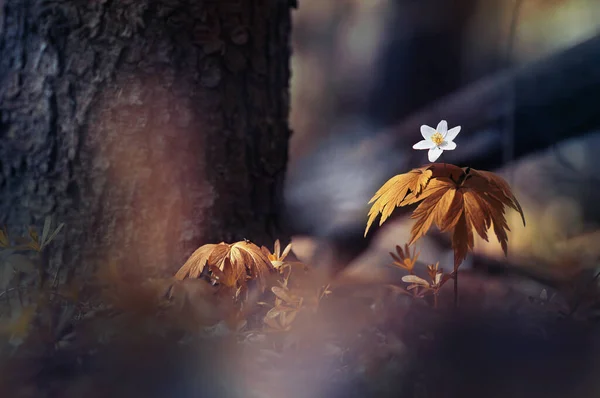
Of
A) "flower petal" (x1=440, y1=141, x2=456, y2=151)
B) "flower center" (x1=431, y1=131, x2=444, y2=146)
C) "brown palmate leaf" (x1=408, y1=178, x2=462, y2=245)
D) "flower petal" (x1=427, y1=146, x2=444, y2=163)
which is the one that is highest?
"flower center" (x1=431, y1=131, x2=444, y2=146)

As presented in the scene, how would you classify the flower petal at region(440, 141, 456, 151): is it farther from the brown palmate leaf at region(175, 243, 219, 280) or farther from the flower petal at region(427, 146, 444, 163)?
the brown palmate leaf at region(175, 243, 219, 280)

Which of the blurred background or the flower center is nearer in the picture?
the flower center

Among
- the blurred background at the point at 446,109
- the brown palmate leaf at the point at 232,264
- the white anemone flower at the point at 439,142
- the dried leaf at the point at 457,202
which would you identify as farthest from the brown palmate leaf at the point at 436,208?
the blurred background at the point at 446,109

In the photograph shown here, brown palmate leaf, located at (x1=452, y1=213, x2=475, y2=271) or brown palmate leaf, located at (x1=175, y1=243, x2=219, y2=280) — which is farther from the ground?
brown palmate leaf, located at (x1=452, y1=213, x2=475, y2=271)

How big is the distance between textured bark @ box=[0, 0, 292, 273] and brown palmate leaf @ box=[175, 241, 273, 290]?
0.27m

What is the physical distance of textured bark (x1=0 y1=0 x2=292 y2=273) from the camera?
114 cm

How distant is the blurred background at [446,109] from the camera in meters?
1.22

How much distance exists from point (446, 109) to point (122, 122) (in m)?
0.70

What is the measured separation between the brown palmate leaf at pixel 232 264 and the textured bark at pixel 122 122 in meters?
0.27

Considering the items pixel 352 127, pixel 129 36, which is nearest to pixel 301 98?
pixel 352 127

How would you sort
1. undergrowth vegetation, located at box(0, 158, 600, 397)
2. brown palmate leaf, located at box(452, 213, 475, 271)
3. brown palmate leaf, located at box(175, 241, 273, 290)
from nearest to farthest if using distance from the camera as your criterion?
undergrowth vegetation, located at box(0, 158, 600, 397)
brown palmate leaf, located at box(452, 213, 475, 271)
brown palmate leaf, located at box(175, 241, 273, 290)

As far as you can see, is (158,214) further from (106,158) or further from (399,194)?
(399,194)

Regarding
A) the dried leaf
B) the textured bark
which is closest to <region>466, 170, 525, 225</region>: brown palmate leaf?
the dried leaf

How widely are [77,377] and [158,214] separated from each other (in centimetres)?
58
